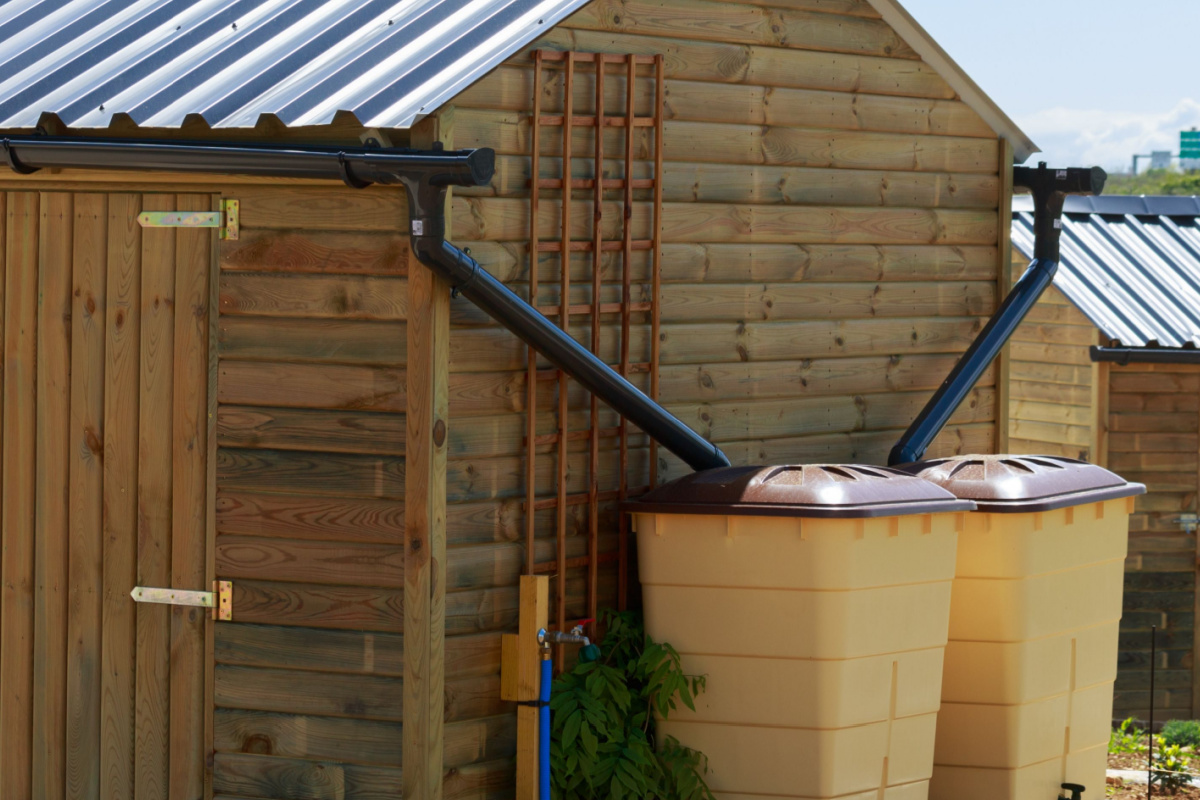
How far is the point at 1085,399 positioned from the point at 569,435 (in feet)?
20.2

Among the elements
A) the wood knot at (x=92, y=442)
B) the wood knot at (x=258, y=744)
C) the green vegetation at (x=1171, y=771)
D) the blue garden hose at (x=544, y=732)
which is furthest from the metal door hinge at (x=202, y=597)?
the green vegetation at (x=1171, y=771)

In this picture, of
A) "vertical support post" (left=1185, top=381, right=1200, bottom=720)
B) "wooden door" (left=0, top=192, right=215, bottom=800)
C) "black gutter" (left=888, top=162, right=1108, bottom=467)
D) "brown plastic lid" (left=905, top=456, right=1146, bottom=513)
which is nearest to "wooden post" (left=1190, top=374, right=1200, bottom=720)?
"vertical support post" (left=1185, top=381, right=1200, bottom=720)

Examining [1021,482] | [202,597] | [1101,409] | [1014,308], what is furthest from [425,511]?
[1101,409]

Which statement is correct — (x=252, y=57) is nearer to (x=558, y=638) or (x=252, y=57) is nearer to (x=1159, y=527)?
(x=558, y=638)

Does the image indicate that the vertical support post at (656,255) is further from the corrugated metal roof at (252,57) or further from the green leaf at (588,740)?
the green leaf at (588,740)

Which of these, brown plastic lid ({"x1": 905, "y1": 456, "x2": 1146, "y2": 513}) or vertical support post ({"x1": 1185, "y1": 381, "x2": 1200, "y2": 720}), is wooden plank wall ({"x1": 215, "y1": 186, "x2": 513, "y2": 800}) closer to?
brown plastic lid ({"x1": 905, "y1": 456, "x2": 1146, "y2": 513})

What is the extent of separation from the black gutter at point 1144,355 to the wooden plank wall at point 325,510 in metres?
6.27

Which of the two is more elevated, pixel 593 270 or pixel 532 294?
pixel 593 270

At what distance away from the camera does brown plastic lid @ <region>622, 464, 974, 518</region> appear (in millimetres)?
5156

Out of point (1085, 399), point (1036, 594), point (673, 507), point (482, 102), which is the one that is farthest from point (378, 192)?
point (1085, 399)

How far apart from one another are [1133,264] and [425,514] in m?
8.10

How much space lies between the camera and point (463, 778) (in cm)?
517

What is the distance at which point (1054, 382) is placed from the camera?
35.6ft

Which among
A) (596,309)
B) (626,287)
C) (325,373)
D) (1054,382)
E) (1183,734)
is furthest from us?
(1054,382)
